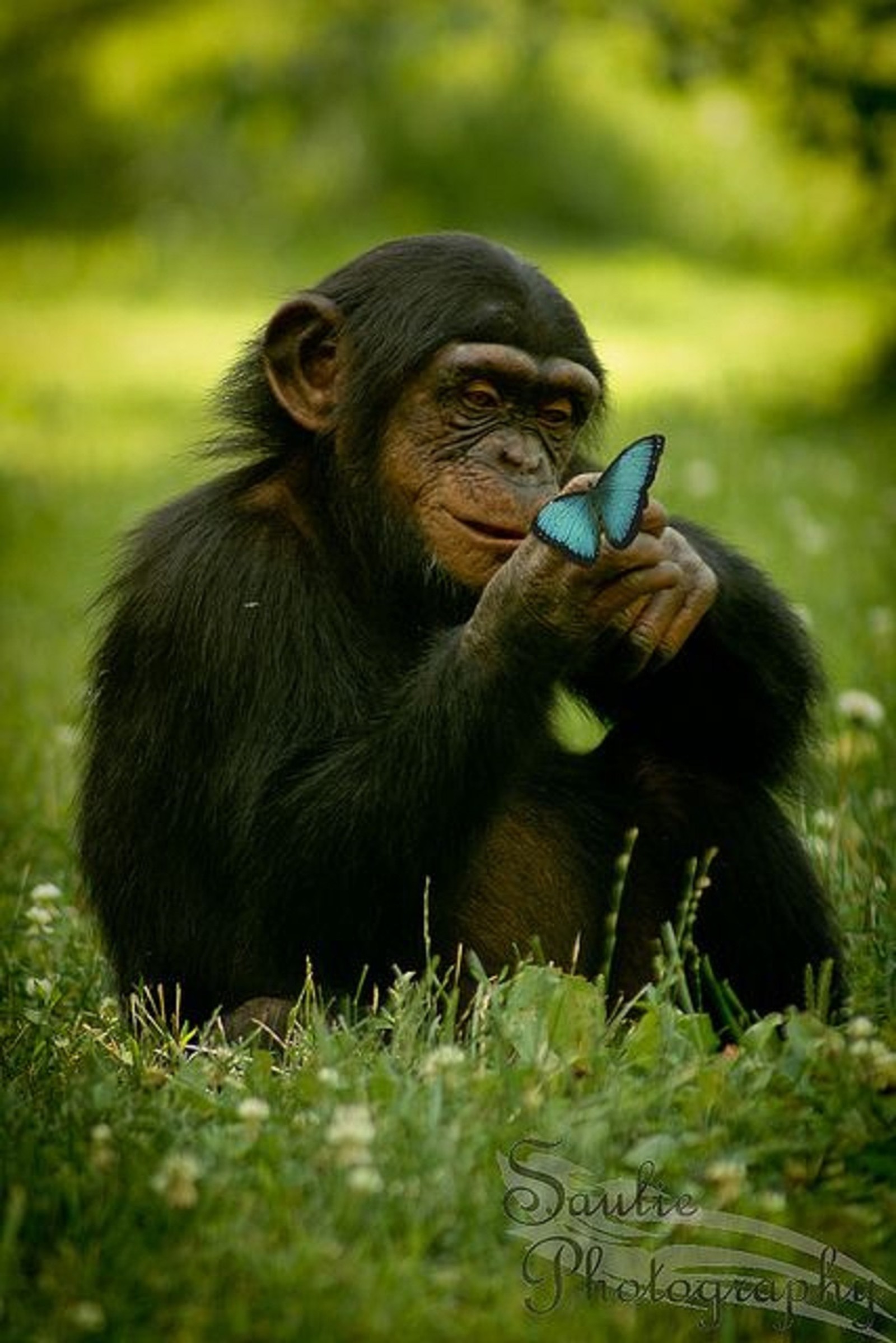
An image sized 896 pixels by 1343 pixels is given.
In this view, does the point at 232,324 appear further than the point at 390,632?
Yes

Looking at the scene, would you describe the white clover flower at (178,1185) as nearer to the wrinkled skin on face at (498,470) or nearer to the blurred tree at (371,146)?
the wrinkled skin on face at (498,470)

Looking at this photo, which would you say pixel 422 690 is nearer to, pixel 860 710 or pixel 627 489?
pixel 627 489

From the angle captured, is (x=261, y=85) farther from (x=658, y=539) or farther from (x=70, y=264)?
(x=658, y=539)

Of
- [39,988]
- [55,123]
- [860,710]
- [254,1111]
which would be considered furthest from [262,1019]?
[55,123]

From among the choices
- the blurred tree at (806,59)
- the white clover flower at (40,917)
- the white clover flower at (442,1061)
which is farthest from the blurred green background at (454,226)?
the white clover flower at (442,1061)

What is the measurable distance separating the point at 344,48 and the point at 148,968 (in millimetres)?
14422

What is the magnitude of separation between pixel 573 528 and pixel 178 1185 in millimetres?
1711


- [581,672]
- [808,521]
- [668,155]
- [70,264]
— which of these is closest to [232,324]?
[70,264]

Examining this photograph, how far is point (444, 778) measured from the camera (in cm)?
467

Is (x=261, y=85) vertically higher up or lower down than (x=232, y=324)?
higher up

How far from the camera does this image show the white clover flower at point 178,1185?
341 cm
